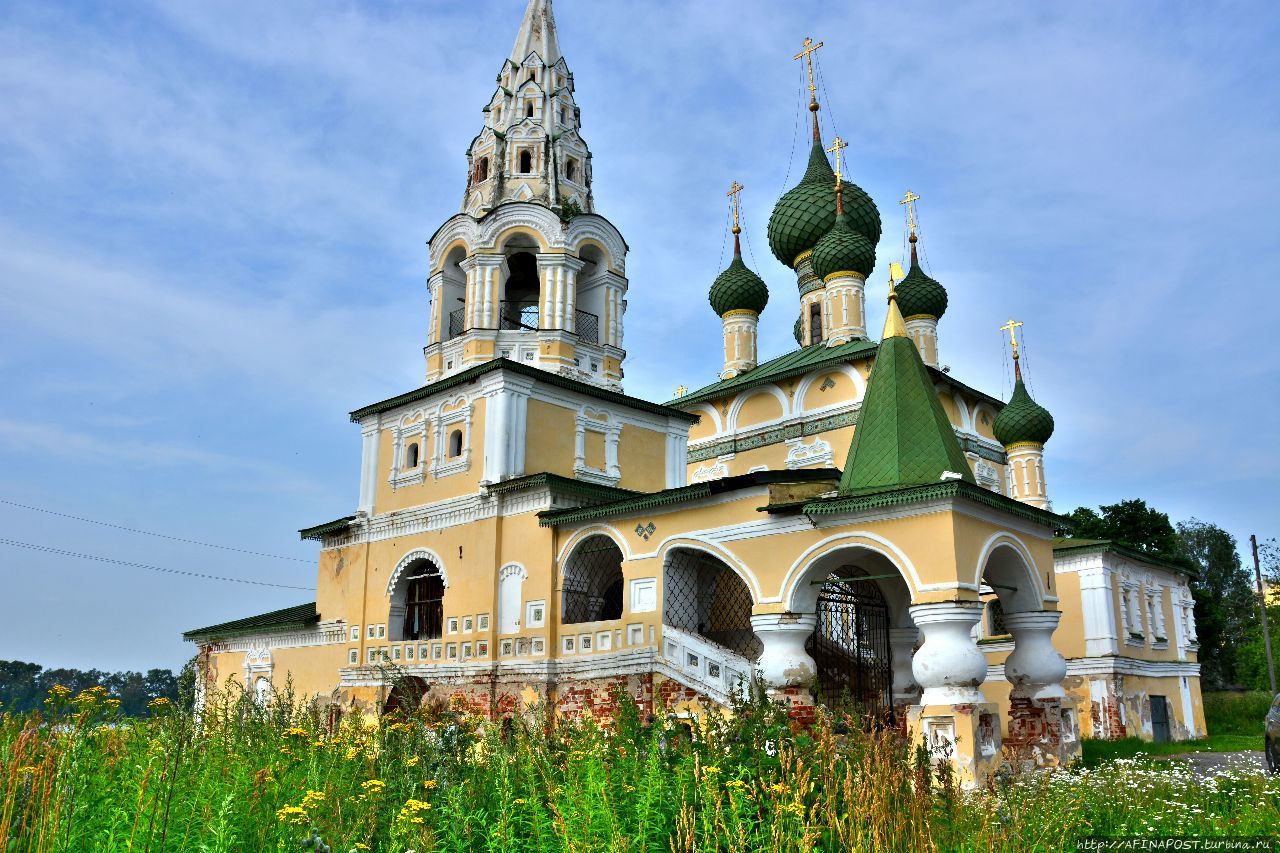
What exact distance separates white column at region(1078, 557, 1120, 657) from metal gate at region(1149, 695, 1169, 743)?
79.4 inches

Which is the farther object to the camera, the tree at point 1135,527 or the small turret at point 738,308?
the tree at point 1135,527

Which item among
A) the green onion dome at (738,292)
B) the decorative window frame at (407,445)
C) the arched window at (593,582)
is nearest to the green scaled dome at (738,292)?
the green onion dome at (738,292)

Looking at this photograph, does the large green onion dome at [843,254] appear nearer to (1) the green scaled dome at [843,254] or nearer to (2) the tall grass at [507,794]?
(1) the green scaled dome at [843,254]

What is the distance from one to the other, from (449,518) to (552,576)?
7.77 ft

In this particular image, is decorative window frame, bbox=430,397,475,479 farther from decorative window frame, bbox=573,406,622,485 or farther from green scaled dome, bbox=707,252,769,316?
green scaled dome, bbox=707,252,769,316

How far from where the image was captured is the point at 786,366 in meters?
22.1

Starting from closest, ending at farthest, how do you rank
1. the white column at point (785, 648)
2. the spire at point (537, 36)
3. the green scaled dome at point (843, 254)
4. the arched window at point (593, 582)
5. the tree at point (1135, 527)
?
the white column at point (785, 648) < the arched window at point (593, 582) < the spire at point (537, 36) < the green scaled dome at point (843, 254) < the tree at point (1135, 527)

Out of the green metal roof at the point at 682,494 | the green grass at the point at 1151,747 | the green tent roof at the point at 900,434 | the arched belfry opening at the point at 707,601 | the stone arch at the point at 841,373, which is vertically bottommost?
the green grass at the point at 1151,747

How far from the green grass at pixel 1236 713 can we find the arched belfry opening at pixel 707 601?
14889mm

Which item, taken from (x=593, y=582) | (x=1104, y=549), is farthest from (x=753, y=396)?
(x=593, y=582)

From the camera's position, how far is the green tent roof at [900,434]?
1167 centimetres

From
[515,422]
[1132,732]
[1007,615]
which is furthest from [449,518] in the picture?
[1132,732]

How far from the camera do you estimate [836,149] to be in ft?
81.0

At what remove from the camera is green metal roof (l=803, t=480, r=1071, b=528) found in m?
10.7
